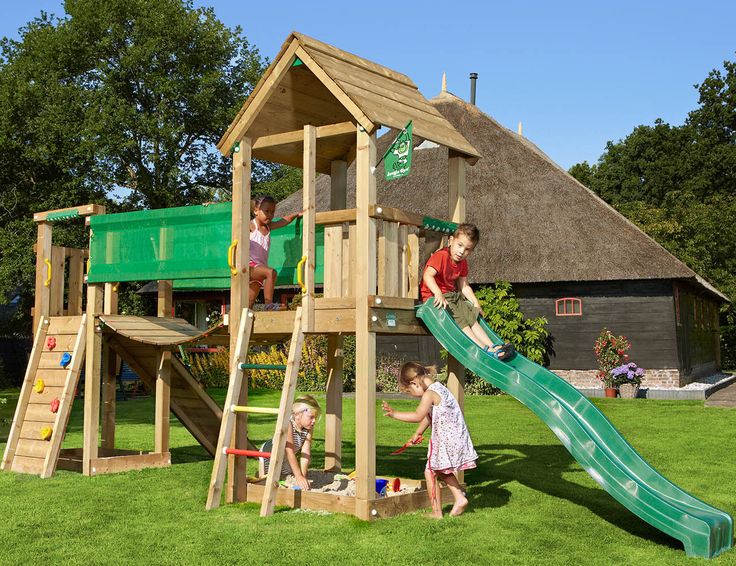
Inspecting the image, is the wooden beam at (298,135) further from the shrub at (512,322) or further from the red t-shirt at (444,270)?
the shrub at (512,322)

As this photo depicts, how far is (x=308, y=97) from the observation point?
845 cm

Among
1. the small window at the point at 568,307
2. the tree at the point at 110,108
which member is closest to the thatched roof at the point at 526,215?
the small window at the point at 568,307

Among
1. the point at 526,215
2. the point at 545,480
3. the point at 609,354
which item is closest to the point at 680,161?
the point at 526,215

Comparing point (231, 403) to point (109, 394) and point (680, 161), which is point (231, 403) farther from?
point (680, 161)

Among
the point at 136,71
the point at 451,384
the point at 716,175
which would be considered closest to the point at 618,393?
the point at 451,384

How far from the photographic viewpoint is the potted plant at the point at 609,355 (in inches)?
820

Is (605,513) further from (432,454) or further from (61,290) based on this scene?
(61,290)

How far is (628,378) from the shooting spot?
67.4ft

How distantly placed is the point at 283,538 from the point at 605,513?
9.09 ft

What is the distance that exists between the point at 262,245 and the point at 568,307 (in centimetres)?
1521

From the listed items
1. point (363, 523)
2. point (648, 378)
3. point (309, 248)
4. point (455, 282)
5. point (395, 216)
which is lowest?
point (363, 523)

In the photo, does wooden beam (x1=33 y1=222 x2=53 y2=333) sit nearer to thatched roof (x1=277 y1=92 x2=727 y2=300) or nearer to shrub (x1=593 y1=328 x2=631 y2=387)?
thatched roof (x1=277 y1=92 x2=727 y2=300)

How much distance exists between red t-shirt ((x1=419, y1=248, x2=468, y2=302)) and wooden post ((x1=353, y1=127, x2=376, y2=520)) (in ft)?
2.52

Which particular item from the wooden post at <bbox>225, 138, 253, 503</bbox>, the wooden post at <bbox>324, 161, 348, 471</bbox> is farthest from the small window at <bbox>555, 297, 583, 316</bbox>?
the wooden post at <bbox>225, 138, 253, 503</bbox>
